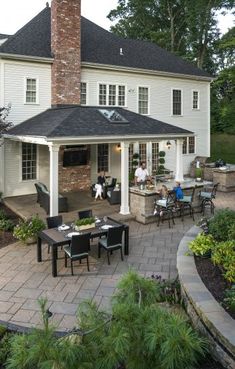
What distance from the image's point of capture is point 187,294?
5.72 meters

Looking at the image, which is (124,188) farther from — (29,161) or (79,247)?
(29,161)

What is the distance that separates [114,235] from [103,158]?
1102 centimetres

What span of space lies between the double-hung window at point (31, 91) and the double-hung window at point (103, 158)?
433cm

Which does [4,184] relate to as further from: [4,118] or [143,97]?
[143,97]

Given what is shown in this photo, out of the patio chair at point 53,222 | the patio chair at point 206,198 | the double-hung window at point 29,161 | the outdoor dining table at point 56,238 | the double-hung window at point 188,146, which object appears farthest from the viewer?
the double-hung window at point 188,146

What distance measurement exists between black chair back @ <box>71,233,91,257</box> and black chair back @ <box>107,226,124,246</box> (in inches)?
26.5

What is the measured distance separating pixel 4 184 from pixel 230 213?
1116 centimetres

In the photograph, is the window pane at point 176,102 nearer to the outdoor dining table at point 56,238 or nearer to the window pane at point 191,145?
the window pane at point 191,145

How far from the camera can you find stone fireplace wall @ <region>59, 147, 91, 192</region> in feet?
57.4

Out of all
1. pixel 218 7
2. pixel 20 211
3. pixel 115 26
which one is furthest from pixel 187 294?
pixel 115 26

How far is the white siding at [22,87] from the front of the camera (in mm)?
15711

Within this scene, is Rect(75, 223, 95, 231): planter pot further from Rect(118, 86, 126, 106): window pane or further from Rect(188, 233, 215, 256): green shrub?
Rect(118, 86, 126, 106): window pane

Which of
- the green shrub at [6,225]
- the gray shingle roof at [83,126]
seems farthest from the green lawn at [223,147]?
the green shrub at [6,225]

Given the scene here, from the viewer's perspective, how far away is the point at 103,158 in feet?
63.9
